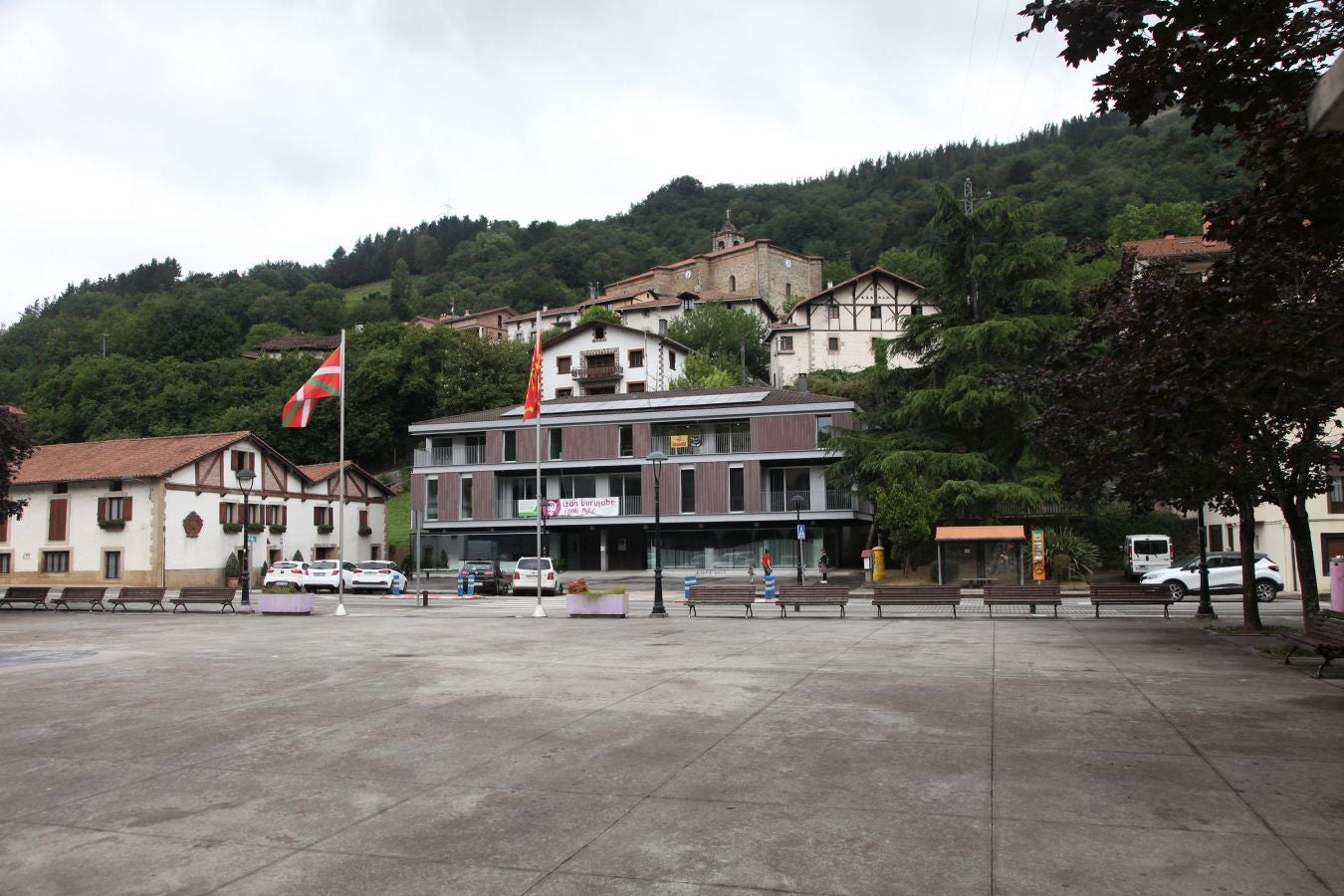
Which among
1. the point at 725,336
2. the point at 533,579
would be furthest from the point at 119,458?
the point at 725,336

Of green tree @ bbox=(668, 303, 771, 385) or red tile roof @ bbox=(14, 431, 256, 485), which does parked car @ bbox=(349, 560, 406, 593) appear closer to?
red tile roof @ bbox=(14, 431, 256, 485)

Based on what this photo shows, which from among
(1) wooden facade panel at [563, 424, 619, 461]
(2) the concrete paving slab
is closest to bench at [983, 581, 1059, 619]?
(2) the concrete paving slab

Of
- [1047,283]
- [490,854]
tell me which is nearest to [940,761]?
[490,854]

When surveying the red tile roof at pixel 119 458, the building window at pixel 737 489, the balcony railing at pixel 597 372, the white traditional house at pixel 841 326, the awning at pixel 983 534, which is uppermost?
the white traditional house at pixel 841 326

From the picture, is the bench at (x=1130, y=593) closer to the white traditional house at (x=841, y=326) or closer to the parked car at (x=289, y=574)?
the parked car at (x=289, y=574)

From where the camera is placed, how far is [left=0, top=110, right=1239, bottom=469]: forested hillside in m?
85.4

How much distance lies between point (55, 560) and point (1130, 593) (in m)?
51.5

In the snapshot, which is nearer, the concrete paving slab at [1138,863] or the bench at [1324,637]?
the concrete paving slab at [1138,863]

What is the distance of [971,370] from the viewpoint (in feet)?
134

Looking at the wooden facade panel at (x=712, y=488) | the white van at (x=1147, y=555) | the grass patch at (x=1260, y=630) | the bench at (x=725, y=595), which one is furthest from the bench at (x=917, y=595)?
the wooden facade panel at (x=712, y=488)

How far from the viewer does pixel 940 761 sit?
7.89 metres

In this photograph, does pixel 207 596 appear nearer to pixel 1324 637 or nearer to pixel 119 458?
Answer: pixel 119 458

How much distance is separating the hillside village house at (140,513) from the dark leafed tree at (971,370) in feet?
108

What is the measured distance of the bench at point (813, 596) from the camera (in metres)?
25.9
